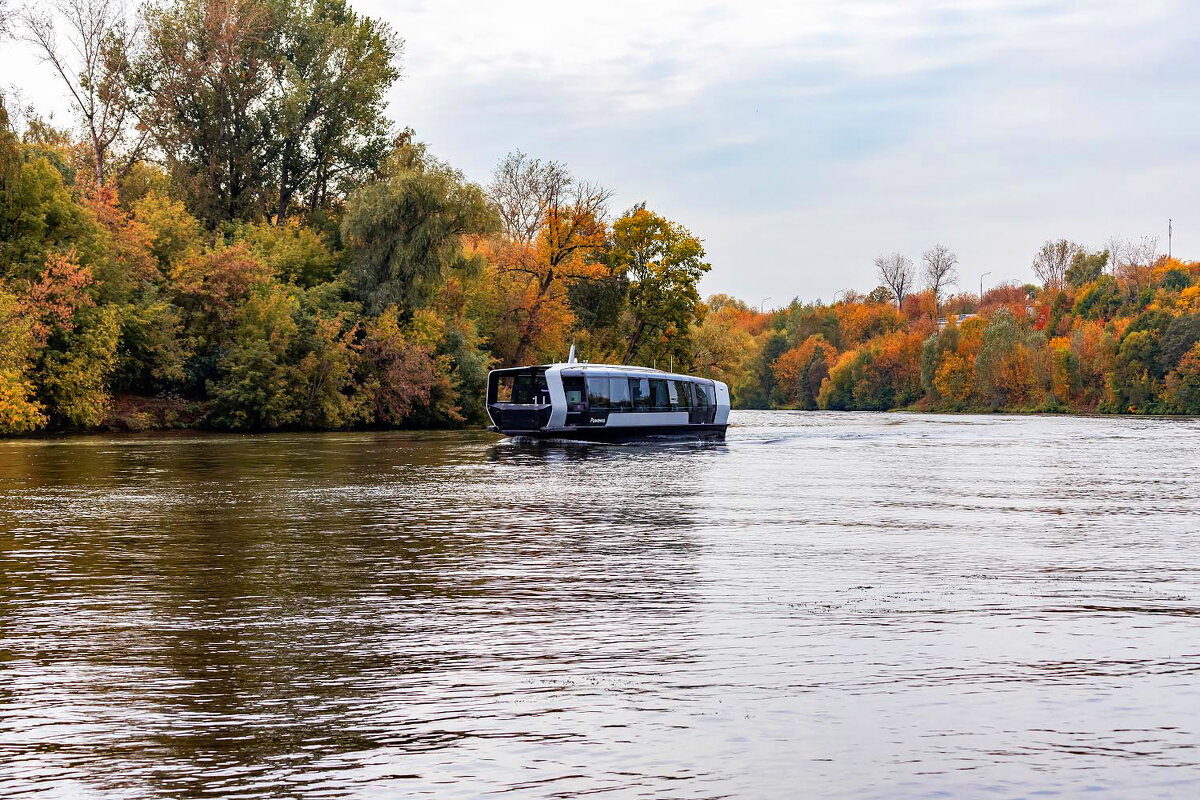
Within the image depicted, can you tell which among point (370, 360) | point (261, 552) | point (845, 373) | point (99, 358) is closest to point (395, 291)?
point (370, 360)

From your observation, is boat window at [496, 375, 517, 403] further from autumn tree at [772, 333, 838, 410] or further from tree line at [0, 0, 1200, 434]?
autumn tree at [772, 333, 838, 410]

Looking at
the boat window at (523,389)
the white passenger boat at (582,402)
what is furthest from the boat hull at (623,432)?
the boat window at (523,389)

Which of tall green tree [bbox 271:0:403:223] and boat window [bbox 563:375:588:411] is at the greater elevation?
tall green tree [bbox 271:0:403:223]

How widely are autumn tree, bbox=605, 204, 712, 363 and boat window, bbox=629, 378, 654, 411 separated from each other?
3915 centimetres

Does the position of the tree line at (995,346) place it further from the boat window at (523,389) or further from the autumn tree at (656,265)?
the boat window at (523,389)

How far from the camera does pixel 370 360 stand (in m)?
65.4

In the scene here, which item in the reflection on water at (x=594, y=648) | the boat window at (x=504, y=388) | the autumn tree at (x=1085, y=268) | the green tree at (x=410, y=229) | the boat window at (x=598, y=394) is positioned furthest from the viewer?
the autumn tree at (x=1085, y=268)

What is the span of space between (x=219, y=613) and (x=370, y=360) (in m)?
54.3

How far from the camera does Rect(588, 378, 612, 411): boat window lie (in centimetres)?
5022

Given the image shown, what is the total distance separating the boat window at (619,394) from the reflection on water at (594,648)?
26660 millimetres

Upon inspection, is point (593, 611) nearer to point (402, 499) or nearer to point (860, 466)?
point (402, 499)

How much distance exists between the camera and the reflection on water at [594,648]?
7.08 metres

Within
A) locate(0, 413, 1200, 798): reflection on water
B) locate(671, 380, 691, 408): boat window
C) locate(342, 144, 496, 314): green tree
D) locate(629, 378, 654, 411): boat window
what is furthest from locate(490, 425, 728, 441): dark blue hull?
locate(0, 413, 1200, 798): reflection on water

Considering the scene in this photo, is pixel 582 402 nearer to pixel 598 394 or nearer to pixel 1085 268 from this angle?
pixel 598 394
